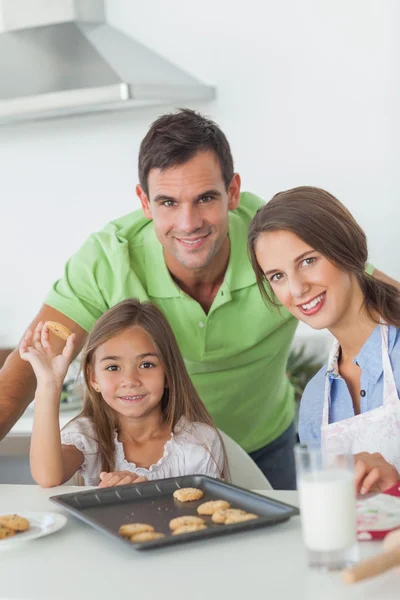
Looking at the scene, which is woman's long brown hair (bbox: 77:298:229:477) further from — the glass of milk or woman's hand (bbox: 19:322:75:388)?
the glass of milk

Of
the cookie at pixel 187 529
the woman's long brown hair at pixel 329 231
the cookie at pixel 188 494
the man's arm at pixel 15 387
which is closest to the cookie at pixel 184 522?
the cookie at pixel 187 529

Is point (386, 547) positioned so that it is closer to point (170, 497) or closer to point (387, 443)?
point (170, 497)

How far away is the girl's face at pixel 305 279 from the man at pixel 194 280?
45 cm

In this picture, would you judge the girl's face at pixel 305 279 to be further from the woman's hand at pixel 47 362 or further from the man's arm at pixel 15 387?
the man's arm at pixel 15 387

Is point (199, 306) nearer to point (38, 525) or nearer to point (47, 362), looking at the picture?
point (47, 362)

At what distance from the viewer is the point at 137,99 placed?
307 cm

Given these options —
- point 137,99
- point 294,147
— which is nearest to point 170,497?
point 137,99

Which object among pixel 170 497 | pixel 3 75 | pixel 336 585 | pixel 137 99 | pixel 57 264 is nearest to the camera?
pixel 336 585

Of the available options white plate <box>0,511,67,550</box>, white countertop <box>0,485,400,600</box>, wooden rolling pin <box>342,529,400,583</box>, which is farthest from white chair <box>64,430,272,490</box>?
wooden rolling pin <box>342,529,400,583</box>

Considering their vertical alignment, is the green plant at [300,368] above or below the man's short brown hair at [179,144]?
below

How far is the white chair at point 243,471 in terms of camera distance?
6.66 feet

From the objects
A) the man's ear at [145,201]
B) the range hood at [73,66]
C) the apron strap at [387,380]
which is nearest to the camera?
the apron strap at [387,380]

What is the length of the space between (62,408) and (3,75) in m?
1.17

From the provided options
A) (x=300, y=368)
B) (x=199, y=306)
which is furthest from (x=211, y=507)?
(x=300, y=368)
